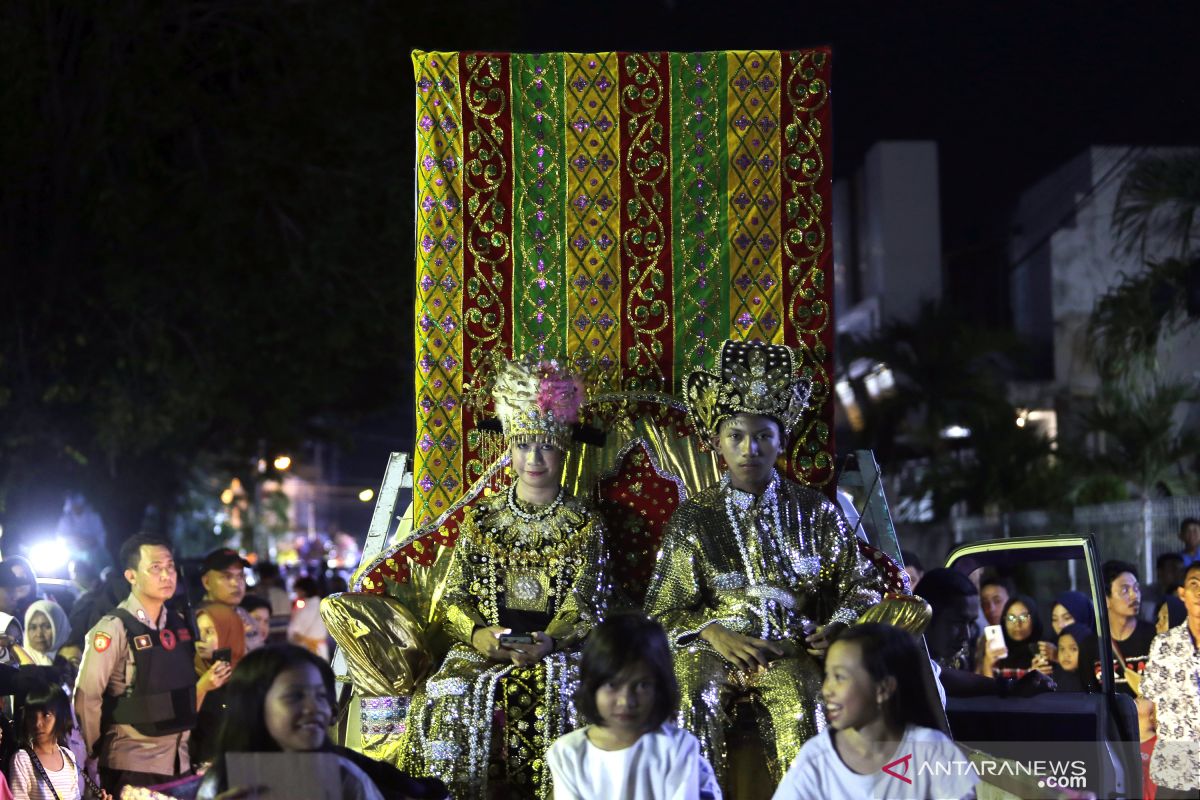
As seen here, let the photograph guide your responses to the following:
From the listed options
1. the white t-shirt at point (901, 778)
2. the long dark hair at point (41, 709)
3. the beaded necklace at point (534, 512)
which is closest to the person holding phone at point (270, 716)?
the white t-shirt at point (901, 778)

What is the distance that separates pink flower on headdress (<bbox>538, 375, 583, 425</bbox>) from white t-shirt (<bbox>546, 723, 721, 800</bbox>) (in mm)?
2165

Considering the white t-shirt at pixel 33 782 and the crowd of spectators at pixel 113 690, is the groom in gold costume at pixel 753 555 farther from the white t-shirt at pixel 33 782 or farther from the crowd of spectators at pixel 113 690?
the white t-shirt at pixel 33 782

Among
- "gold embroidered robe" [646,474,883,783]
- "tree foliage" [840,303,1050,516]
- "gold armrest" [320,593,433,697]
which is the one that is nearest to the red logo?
"gold embroidered robe" [646,474,883,783]

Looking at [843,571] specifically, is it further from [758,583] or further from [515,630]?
[515,630]

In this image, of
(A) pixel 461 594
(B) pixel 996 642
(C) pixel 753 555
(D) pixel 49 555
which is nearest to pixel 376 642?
(A) pixel 461 594

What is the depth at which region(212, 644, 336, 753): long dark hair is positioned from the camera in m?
4.32

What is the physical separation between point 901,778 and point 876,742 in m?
0.12

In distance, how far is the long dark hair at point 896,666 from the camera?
443 centimetres

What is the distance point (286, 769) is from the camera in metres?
4.31

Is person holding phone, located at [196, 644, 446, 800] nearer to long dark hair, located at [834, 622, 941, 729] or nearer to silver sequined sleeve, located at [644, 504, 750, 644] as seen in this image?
long dark hair, located at [834, 622, 941, 729]

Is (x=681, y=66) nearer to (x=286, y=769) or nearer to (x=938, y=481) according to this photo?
(x=286, y=769)

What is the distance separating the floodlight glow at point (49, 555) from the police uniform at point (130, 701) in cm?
972

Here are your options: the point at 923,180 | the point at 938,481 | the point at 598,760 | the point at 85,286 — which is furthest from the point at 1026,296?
the point at 598,760

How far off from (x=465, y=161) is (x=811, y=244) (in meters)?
1.68
